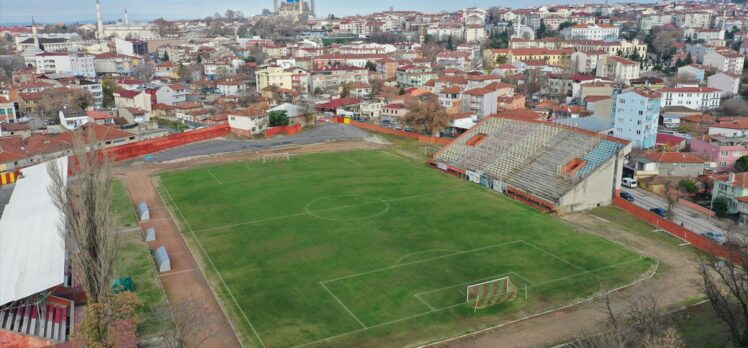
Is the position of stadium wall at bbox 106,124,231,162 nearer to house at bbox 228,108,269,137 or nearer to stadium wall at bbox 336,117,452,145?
house at bbox 228,108,269,137

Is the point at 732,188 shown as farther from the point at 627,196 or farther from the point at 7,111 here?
the point at 7,111

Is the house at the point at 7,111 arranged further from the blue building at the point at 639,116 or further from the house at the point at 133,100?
the blue building at the point at 639,116

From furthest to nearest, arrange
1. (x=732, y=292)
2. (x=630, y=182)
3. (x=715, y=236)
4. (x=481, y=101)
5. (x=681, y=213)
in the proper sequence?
1. (x=481, y=101)
2. (x=630, y=182)
3. (x=681, y=213)
4. (x=715, y=236)
5. (x=732, y=292)

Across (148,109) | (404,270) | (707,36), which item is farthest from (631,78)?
(404,270)

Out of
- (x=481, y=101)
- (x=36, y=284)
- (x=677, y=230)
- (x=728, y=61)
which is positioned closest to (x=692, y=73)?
(x=728, y=61)

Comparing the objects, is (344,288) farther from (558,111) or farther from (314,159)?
(558,111)

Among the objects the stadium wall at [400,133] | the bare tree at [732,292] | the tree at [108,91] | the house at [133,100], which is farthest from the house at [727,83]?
the tree at [108,91]
